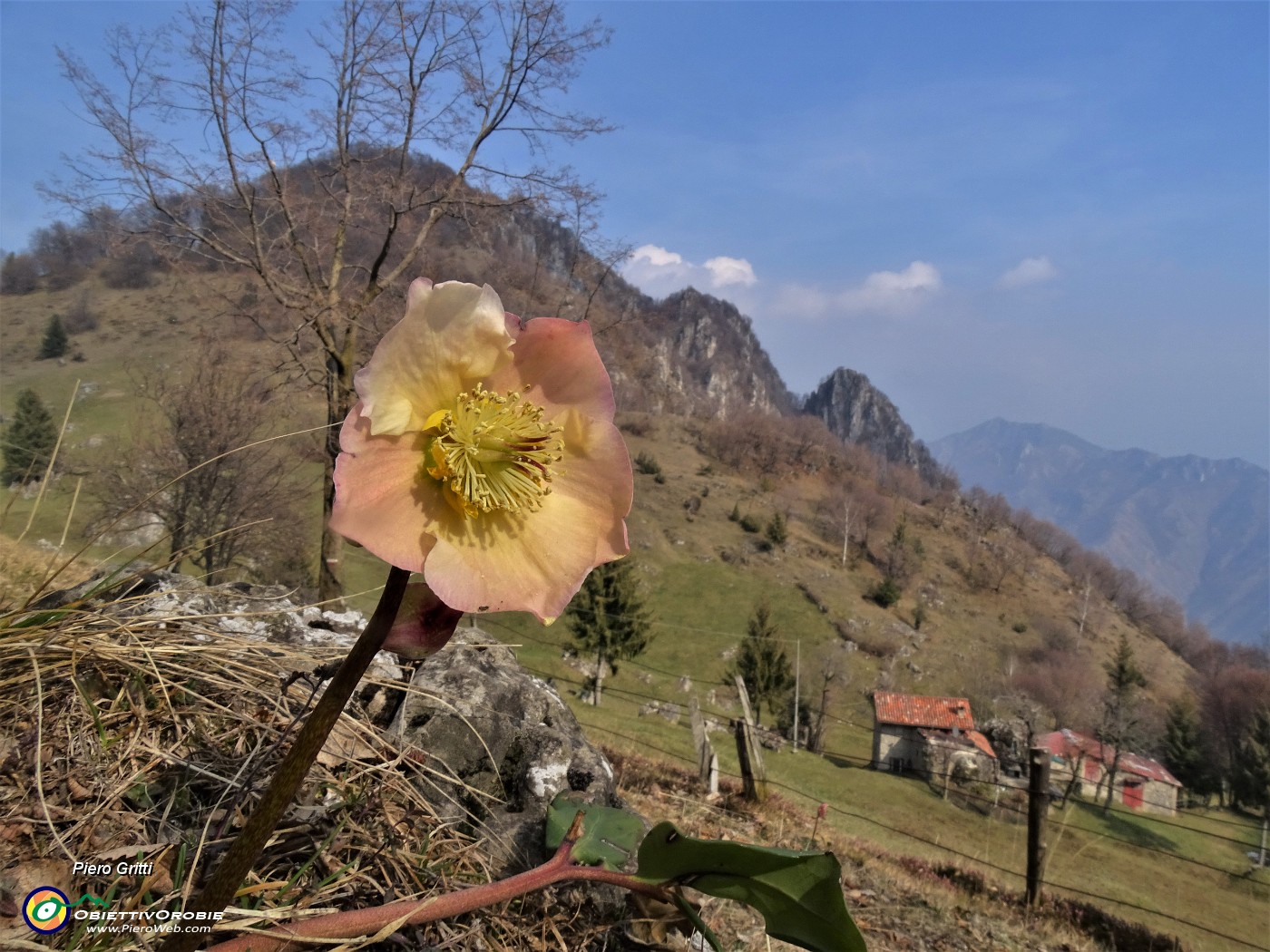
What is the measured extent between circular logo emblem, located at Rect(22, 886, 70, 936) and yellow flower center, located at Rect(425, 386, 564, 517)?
83cm

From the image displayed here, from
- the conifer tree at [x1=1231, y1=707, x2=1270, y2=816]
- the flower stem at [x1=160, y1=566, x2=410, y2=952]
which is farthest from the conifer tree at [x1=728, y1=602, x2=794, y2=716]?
the flower stem at [x1=160, y1=566, x2=410, y2=952]

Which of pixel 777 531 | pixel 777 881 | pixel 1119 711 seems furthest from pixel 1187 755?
pixel 777 881

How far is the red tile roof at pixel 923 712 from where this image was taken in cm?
4119

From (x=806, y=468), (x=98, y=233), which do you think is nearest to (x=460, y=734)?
(x=98, y=233)

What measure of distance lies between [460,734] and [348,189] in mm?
11601

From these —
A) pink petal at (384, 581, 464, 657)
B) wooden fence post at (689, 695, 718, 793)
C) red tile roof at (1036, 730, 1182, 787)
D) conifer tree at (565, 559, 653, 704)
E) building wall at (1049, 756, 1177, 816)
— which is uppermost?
pink petal at (384, 581, 464, 657)

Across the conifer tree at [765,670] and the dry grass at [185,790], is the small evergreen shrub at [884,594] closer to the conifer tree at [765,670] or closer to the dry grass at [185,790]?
the conifer tree at [765,670]

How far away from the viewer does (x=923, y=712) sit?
1674 inches

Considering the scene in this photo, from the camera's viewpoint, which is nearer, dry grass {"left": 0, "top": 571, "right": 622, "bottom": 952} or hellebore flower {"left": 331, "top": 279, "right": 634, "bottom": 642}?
hellebore flower {"left": 331, "top": 279, "right": 634, "bottom": 642}

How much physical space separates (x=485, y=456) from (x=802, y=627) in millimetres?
61050

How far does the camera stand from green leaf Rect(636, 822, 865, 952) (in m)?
0.94

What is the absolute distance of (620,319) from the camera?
545 inches

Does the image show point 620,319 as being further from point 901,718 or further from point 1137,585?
point 1137,585

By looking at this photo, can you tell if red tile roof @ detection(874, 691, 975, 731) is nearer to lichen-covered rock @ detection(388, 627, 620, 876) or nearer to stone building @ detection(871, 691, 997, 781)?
stone building @ detection(871, 691, 997, 781)
